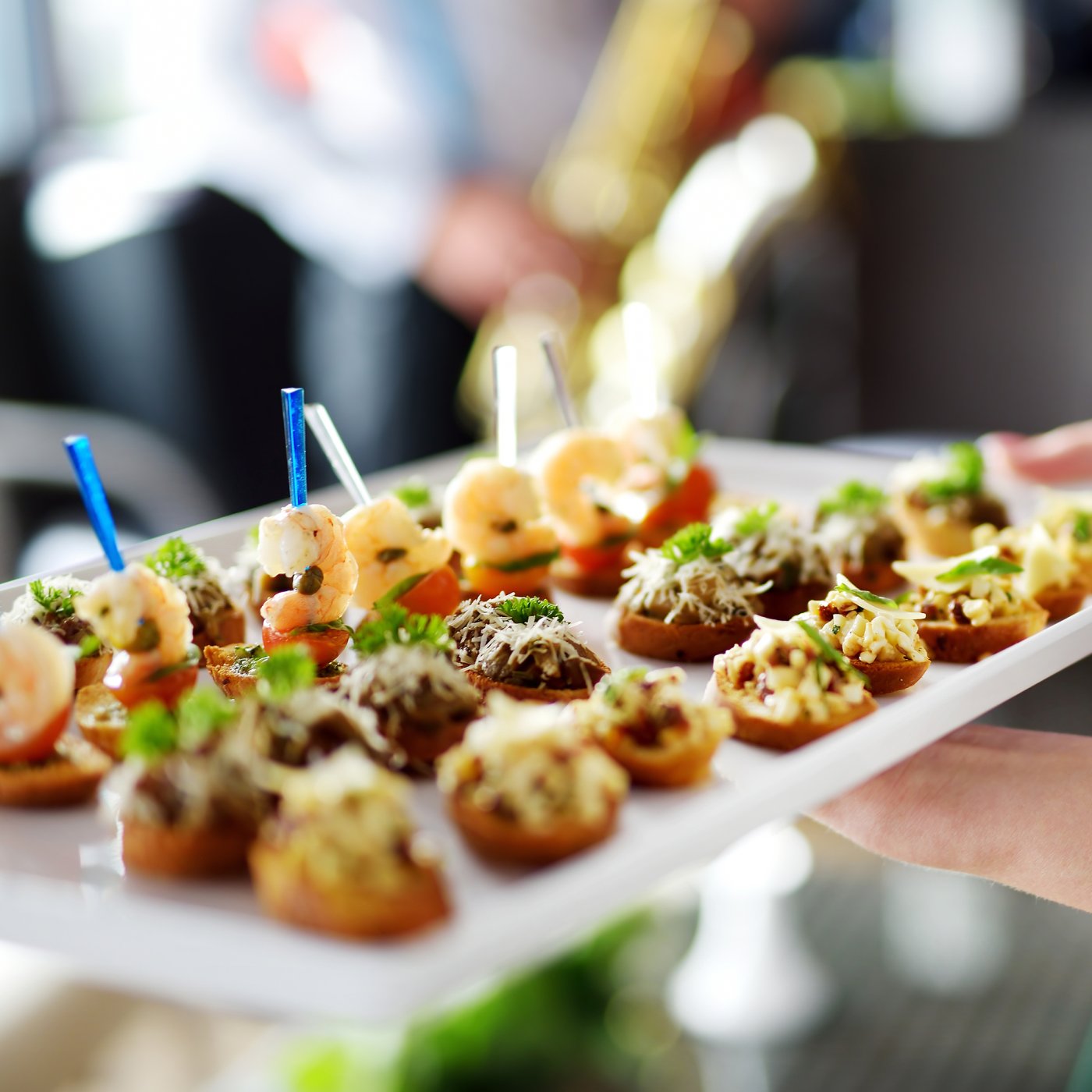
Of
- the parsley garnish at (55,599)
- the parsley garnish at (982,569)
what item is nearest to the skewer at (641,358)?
the parsley garnish at (982,569)

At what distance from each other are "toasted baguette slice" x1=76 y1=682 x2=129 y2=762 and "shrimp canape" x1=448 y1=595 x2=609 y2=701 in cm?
50

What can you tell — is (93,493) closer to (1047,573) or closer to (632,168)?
(1047,573)

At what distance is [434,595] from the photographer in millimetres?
2523

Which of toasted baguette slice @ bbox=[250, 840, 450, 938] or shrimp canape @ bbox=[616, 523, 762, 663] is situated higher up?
toasted baguette slice @ bbox=[250, 840, 450, 938]

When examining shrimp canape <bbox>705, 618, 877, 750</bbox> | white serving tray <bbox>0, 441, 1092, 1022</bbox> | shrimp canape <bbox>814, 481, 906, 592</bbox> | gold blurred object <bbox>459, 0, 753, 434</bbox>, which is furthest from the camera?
gold blurred object <bbox>459, 0, 753, 434</bbox>

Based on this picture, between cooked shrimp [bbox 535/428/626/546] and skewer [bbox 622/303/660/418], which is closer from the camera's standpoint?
cooked shrimp [bbox 535/428/626/546]

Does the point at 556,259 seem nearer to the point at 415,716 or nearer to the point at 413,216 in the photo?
the point at 413,216

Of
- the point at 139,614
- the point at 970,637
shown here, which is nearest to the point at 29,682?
the point at 139,614

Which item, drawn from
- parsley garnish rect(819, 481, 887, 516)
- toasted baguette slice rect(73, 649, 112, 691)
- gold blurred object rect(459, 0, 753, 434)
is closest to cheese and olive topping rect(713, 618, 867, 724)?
parsley garnish rect(819, 481, 887, 516)

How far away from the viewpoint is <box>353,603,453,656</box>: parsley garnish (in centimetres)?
198

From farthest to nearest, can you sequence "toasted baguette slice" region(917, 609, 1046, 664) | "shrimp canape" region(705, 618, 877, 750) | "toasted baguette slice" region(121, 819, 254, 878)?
"toasted baguette slice" region(917, 609, 1046, 664) < "shrimp canape" region(705, 618, 877, 750) < "toasted baguette slice" region(121, 819, 254, 878)

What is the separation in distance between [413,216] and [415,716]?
5612 mm

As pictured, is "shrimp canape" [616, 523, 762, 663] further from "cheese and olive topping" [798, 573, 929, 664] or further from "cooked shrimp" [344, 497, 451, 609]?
"cooked shrimp" [344, 497, 451, 609]

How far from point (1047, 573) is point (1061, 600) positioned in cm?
6
